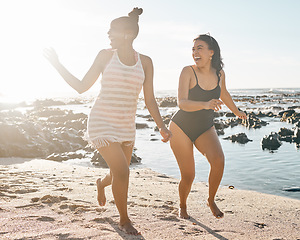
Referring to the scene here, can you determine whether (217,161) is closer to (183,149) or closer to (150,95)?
(183,149)

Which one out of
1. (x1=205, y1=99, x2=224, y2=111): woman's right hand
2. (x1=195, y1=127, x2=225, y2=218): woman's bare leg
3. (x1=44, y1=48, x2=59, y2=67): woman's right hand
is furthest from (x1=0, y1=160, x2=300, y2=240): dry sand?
(x1=44, y1=48, x2=59, y2=67): woman's right hand

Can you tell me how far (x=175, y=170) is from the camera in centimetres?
855

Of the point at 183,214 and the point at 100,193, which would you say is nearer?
the point at 100,193

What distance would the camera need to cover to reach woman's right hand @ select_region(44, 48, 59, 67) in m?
3.44

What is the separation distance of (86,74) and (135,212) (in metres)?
2.02

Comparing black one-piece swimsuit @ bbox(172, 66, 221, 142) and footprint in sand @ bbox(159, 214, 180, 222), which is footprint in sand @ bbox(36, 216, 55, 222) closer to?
footprint in sand @ bbox(159, 214, 180, 222)

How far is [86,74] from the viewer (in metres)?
3.47

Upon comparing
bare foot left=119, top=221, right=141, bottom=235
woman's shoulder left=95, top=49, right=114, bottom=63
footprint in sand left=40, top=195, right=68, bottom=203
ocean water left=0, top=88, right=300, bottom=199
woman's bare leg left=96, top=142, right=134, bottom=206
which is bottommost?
ocean water left=0, top=88, right=300, bottom=199

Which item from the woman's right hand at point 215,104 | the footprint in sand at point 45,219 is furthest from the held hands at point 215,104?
the footprint in sand at point 45,219

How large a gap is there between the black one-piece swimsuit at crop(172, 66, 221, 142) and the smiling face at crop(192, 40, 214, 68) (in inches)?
12.6

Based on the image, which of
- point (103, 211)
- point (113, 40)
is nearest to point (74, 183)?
point (103, 211)

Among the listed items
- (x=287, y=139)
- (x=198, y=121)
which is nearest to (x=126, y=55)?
(x=198, y=121)

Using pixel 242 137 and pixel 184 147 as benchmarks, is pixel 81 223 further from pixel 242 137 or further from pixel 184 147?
pixel 242 137

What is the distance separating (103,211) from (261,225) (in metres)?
2.01
